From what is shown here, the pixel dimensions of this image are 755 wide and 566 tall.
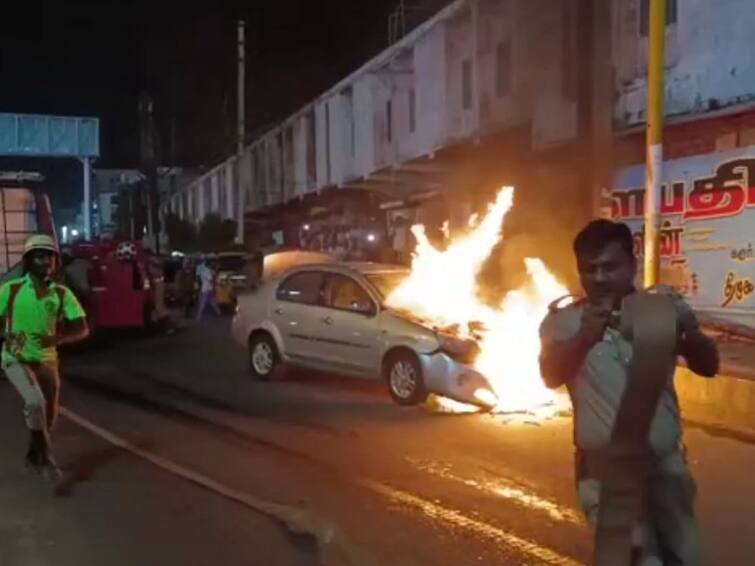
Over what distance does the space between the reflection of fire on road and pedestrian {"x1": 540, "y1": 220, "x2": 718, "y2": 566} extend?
750 centimetres

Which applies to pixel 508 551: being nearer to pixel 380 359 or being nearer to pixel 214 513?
pixel 214 513

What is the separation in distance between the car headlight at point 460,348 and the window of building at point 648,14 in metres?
6.89

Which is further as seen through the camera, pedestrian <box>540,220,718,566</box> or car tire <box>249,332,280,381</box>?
car tire <box>249,332,280,381</box>

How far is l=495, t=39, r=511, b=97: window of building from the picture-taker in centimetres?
2266

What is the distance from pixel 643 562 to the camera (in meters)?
3.60

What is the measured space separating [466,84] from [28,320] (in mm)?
18072

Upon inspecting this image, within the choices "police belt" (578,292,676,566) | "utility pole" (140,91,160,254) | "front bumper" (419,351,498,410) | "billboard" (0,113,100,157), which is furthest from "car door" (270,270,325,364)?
"billboard" (0,113,100,157)

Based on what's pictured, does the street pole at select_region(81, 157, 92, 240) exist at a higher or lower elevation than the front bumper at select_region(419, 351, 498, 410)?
higher

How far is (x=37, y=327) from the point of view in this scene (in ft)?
26.3

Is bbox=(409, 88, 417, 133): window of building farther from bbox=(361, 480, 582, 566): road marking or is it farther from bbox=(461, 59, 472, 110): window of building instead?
bbox=(361, 480, 582, 566): road marking

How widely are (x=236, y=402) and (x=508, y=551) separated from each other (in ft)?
22.9

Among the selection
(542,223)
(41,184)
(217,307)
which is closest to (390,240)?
(217,307)

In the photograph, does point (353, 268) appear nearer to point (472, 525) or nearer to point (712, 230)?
point (712, 230)

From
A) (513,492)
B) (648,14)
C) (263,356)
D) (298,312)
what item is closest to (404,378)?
(298,312)
